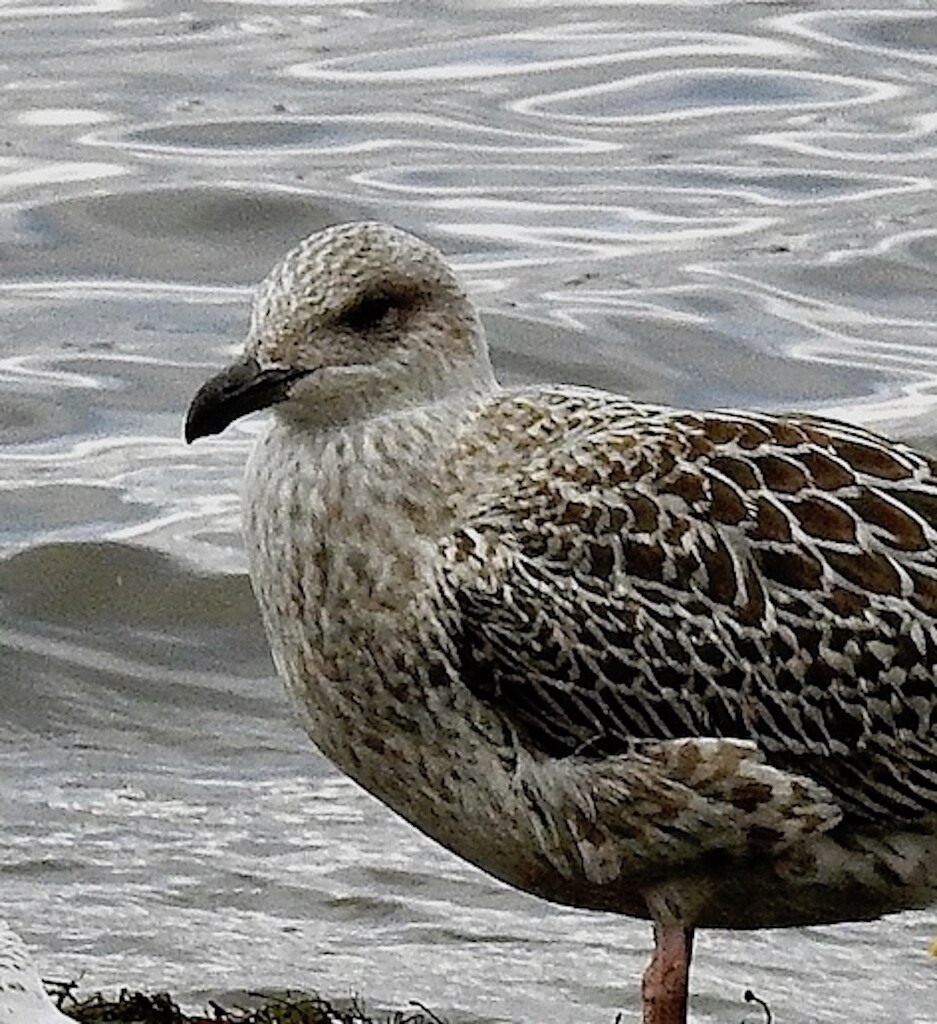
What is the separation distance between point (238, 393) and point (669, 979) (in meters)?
1.57

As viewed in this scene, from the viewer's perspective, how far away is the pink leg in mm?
7859

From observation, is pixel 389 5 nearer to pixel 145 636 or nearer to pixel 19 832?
pixel 145 636

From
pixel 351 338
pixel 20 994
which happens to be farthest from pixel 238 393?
pixel 20 994

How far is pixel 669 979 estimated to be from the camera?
310 inches

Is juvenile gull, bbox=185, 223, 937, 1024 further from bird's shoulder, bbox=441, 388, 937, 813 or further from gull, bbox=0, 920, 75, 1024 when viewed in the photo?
gull, bbox=0, 920, 75, 1024

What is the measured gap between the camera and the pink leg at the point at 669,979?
25.8ft

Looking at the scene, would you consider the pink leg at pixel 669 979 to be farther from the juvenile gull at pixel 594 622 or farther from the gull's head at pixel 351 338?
the gull's head at pixel 351 338

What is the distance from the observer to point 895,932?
32.5 ft

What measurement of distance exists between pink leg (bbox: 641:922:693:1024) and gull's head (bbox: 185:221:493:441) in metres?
1.24

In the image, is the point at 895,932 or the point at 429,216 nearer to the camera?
the point at 895,932

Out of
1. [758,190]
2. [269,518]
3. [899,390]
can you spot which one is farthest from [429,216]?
[269,518]

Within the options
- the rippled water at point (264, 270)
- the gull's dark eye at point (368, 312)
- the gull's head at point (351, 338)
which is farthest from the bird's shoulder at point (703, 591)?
the rippled water at point (264, 270)

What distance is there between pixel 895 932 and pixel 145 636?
4.39 m

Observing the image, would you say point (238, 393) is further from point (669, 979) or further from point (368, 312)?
point (669, 979)
